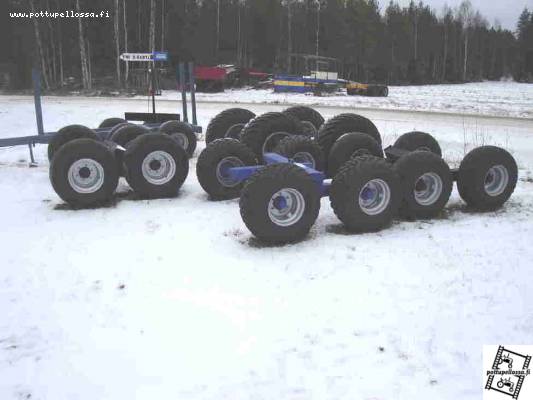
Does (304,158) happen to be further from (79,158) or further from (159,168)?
(79,158)

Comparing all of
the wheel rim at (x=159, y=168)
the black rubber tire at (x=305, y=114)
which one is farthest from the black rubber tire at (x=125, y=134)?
the black rubber tire at (x=305, y=114)

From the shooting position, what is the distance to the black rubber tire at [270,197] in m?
5.45

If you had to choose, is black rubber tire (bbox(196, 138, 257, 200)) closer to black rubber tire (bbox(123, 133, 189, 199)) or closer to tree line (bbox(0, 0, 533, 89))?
black rubber tire (bbox(123, 133, 189, 199))

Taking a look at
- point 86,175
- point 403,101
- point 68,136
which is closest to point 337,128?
point 86,175

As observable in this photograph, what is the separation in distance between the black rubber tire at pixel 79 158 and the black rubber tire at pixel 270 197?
Answer: 2681 mm

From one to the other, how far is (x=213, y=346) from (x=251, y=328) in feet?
1.21

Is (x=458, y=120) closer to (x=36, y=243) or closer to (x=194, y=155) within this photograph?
(x=194, y=155)

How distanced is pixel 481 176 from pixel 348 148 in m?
1.96

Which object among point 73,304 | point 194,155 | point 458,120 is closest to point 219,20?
point 458,120

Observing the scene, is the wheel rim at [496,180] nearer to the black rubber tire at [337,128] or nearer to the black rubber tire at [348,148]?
the black rubber tire at [348,148]

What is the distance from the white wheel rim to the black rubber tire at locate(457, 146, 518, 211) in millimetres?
5353

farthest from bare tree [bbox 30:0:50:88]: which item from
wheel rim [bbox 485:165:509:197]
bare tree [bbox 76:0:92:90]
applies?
wheel rim [bbox 485:165:509:197]

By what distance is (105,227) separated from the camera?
626cm

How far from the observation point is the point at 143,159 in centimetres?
737
